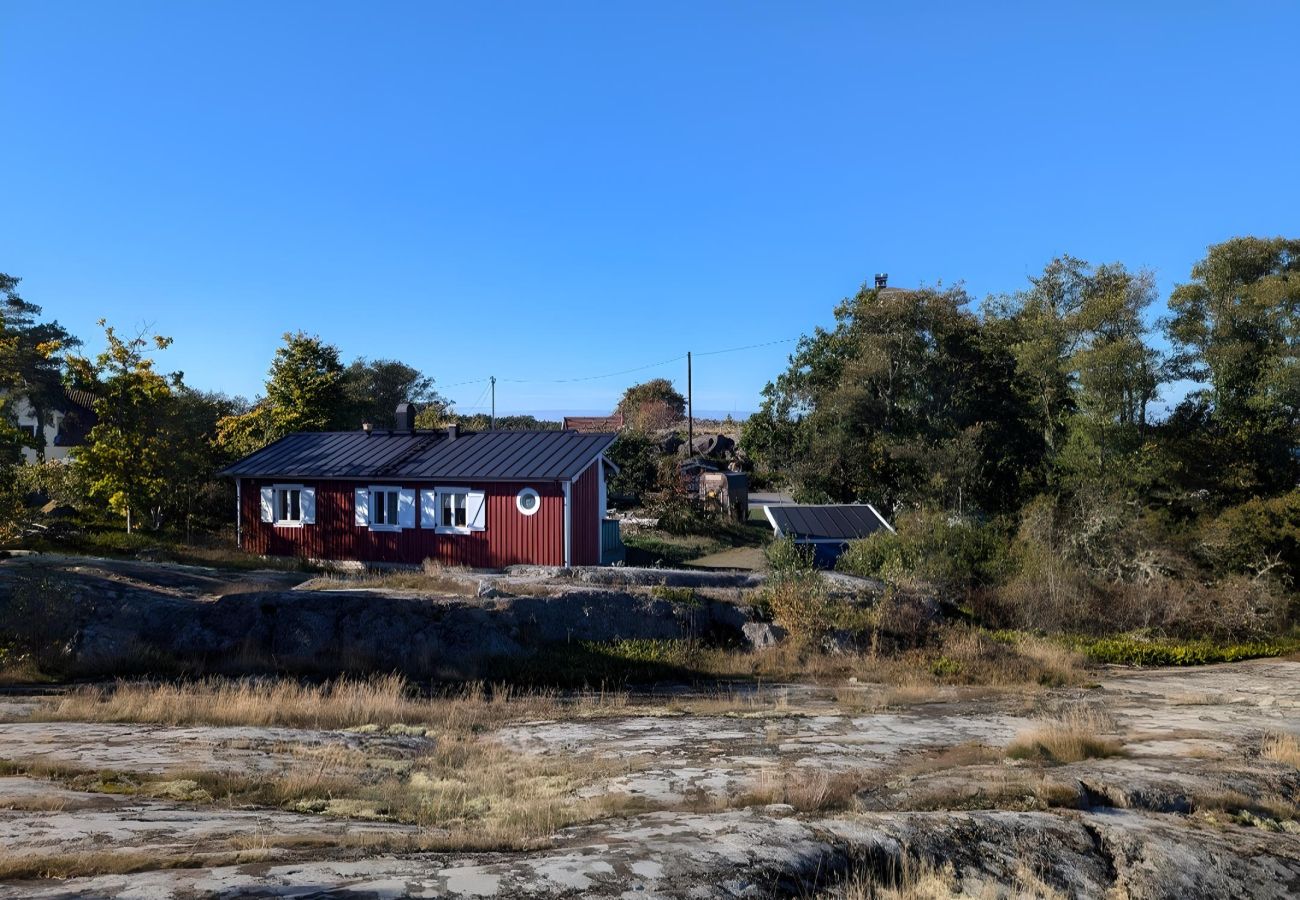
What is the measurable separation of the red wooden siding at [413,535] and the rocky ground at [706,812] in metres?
13.3

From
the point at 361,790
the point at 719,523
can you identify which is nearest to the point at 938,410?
the point at 719,523

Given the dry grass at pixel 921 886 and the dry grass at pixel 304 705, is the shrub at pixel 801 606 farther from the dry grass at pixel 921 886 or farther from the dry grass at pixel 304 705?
the dry grass at pixel 921 886

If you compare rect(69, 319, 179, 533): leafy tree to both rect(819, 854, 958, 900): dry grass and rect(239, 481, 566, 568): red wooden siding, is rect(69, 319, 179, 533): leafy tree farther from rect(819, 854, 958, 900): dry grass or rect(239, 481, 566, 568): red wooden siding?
rect(819, 854, 958, 900): dry grass

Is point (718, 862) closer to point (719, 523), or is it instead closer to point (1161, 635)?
point (1161, 635)

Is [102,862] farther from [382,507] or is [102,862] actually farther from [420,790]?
[382,507]

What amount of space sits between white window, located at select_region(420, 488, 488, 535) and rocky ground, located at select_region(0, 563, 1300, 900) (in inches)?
555

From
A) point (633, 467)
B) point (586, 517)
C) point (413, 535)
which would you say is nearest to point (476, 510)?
point (413, 535)

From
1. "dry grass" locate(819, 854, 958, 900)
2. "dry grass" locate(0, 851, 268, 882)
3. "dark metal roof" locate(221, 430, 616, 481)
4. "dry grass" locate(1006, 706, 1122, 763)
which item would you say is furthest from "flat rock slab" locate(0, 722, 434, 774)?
"dark metal roof" locate(221, 430, 616, 481)

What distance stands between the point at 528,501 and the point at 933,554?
11.1 meters

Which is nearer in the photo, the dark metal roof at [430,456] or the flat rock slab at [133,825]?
the flat rock slab at [133,825]

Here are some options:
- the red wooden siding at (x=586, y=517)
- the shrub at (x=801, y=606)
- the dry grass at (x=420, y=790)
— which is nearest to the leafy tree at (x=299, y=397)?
the red wooden siding at (x=586, y=517)

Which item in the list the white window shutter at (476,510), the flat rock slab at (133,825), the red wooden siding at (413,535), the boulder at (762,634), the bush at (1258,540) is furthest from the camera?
the white window shutter at (476,510)

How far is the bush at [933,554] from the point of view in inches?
917

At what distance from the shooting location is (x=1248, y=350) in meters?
27.5
